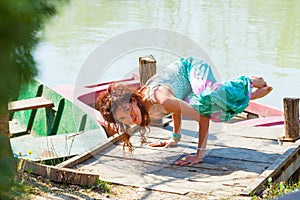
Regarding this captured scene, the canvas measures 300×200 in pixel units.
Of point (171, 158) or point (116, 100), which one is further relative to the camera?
point (171, 158)

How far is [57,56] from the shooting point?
14.9m

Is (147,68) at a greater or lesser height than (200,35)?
lesser

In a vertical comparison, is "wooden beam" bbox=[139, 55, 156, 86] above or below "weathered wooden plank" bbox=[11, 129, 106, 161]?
above

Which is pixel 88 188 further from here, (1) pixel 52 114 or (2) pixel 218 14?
(2) pixel 218 14

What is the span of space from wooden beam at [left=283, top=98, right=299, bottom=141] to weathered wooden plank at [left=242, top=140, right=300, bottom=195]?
0.41 ft

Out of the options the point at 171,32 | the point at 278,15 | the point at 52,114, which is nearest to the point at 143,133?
the point at 52,114

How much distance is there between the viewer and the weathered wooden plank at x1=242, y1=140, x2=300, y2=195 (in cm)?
463

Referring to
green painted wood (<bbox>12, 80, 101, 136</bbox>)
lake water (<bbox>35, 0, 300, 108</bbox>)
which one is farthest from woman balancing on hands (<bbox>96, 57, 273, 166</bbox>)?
lake water (<bbox>35, 0, 300, 108</bbox>)

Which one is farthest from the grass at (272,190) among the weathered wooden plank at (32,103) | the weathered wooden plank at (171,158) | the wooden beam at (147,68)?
the weathered wooden plank at (32,103)

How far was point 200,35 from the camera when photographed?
54.4 feet

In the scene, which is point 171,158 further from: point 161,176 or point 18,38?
point 18,38

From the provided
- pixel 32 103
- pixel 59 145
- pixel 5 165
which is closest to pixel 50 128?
pixel 32 103

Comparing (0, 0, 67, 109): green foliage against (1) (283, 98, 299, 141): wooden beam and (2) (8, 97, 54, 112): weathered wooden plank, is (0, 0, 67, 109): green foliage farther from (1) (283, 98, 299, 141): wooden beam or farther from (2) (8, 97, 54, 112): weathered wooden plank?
(2) (8, 97, 54, 112): weathered wooden plank

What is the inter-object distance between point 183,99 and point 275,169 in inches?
39.8
